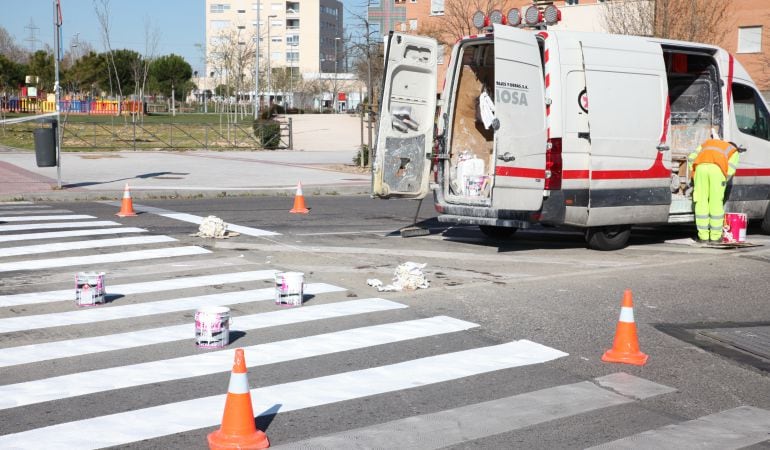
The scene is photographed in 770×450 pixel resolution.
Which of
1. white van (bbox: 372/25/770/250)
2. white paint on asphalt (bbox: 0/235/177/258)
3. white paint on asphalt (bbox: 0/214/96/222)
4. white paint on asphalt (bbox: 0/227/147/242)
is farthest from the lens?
white paint on asphalt (bbox: 0/214/96/222)

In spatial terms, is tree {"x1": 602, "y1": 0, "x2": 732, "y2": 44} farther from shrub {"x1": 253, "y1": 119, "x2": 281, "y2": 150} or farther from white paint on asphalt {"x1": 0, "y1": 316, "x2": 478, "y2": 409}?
white paint on asphalt {"x1": 0, "y1": 316, "x2": 478, "y2": 409}

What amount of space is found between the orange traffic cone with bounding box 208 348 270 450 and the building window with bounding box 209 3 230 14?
382 ft

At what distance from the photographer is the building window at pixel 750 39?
43.8 metres

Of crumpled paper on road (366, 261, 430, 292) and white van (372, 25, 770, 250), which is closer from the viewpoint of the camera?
crumpled paper on road (366, 261, 430, 292)

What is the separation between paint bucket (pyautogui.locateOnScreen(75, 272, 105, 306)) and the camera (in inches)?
339

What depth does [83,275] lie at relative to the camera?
8.59 metres

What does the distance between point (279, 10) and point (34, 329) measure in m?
115

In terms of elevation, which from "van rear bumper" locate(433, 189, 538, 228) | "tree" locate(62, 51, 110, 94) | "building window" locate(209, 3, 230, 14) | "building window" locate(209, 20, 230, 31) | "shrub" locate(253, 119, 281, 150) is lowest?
"van rear bumper" locate(433, 189, 538, 228)

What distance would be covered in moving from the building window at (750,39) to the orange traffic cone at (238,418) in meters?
43.7

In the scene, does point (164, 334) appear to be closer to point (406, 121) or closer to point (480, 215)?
point (480, 215)

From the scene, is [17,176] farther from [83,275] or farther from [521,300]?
[521,300]

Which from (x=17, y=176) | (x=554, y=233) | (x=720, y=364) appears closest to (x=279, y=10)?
(x=17, y=176)

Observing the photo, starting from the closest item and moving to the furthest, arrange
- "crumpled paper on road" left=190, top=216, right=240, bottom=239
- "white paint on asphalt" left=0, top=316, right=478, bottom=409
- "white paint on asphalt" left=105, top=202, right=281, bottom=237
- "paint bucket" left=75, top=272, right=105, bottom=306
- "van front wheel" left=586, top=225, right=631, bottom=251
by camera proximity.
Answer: "white paint on asphalt" left=0, top=316, right=478, bottom=409 < "paint bucket" left=75, top=272, right=105, bottom=306 < "van front wheel" left=586, top=225, right=631, bottom=251 < "crumpled paper on road" left=190, top=216, right=240, bottom=239 < "white paint on asphalt" left=105, top=202, right=281, bottom=237

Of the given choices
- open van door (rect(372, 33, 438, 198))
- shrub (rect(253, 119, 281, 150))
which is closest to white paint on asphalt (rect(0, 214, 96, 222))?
open van door (rect(372, 33, 438, 198))
